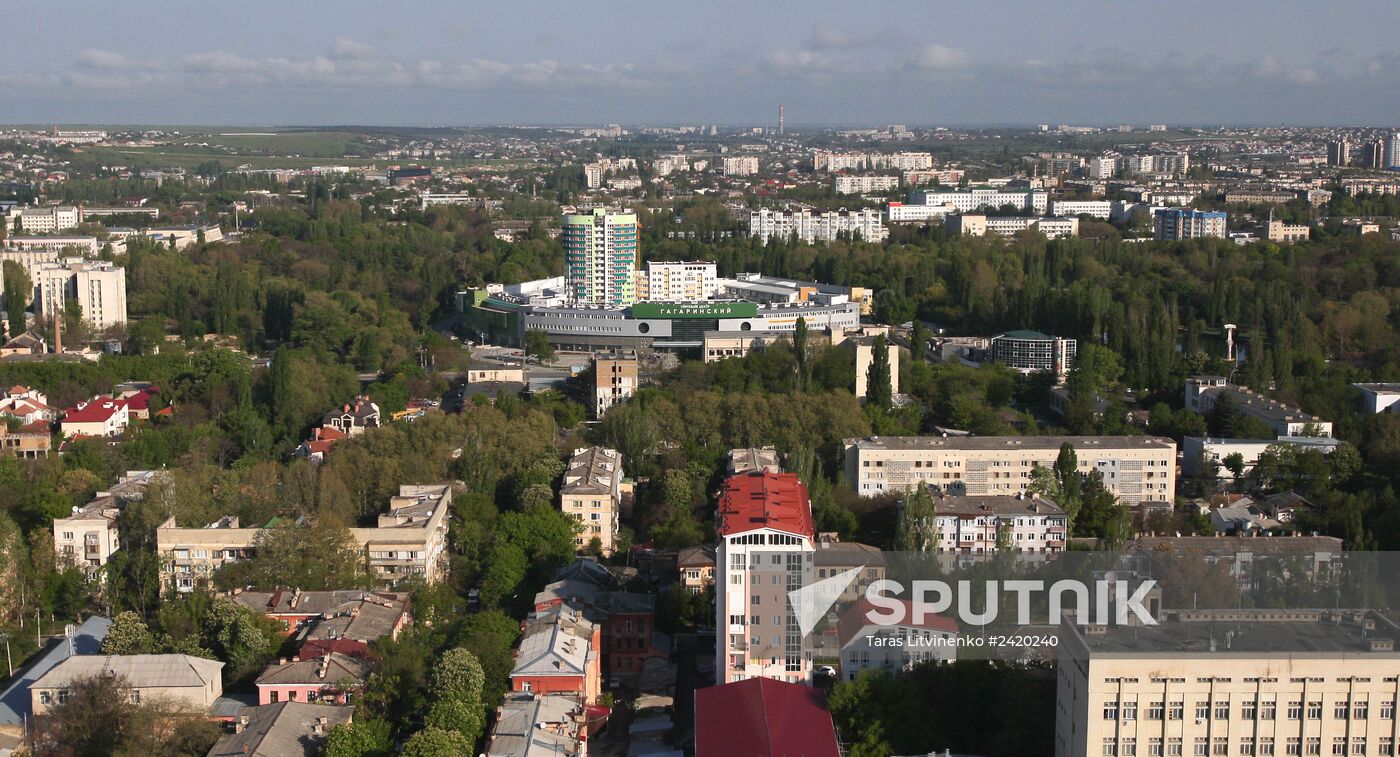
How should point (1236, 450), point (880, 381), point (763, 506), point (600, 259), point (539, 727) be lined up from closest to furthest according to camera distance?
point (539, 727) < point (763, 506) < point (1236, 450) < point (880, 381) < point (600, 259)

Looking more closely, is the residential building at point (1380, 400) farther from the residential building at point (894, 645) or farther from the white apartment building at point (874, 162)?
the white apartment building at point (874, 162)

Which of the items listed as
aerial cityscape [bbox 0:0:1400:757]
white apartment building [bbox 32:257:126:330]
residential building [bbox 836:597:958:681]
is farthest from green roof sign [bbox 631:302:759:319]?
residential building [bbox 836:597:958:681]

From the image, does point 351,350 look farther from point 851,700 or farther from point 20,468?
point 851,700

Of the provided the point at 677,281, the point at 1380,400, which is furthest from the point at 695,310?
the point at 1380,400

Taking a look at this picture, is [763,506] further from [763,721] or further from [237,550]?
[237,550]

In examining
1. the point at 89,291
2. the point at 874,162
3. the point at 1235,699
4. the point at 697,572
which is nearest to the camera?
the point at 1235,699

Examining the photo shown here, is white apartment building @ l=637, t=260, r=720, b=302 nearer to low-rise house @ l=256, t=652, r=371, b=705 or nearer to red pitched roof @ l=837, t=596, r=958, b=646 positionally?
red pitched roof @ l=837, t=596, r=958, b=646
